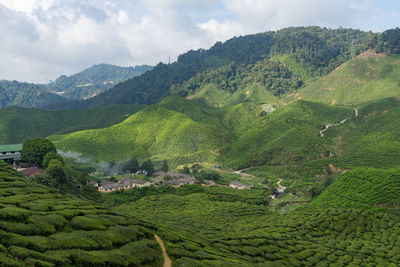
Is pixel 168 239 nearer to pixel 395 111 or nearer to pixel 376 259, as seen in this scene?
pixel 376 259

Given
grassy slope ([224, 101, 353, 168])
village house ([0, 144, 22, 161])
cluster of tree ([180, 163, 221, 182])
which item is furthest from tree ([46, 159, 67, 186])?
grassy slope ([224, 101, 353, 168])

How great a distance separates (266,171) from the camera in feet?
467

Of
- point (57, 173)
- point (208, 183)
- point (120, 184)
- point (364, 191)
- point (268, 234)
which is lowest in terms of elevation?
point (268, 234)

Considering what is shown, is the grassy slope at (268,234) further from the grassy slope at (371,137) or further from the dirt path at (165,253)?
the grassy slope at (371,137)

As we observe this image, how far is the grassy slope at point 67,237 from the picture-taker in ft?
64.3

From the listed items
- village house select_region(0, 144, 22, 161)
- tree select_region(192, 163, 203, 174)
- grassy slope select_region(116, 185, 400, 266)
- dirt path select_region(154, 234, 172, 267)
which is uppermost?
village house select_region(0, 144, 22, 161)

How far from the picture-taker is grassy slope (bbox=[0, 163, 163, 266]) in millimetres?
19609

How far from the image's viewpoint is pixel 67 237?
2323 cm

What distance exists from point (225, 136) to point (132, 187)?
9265 cm

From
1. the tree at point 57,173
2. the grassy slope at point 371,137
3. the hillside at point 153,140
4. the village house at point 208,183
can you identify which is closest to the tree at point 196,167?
the hillside at point 153,140

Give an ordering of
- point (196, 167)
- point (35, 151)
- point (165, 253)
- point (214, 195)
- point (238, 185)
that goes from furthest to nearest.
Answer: point (196, 167), point (238, 185), point (214, 195), point (35, 151), point (165, 253)

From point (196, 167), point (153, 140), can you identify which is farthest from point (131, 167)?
point (153, 140)

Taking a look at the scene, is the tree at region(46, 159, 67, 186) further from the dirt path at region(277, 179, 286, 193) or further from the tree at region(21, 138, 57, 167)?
the dirt path at region(277, 179, 286, 193)

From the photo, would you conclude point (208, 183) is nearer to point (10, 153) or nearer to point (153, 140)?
point (153, 140)
